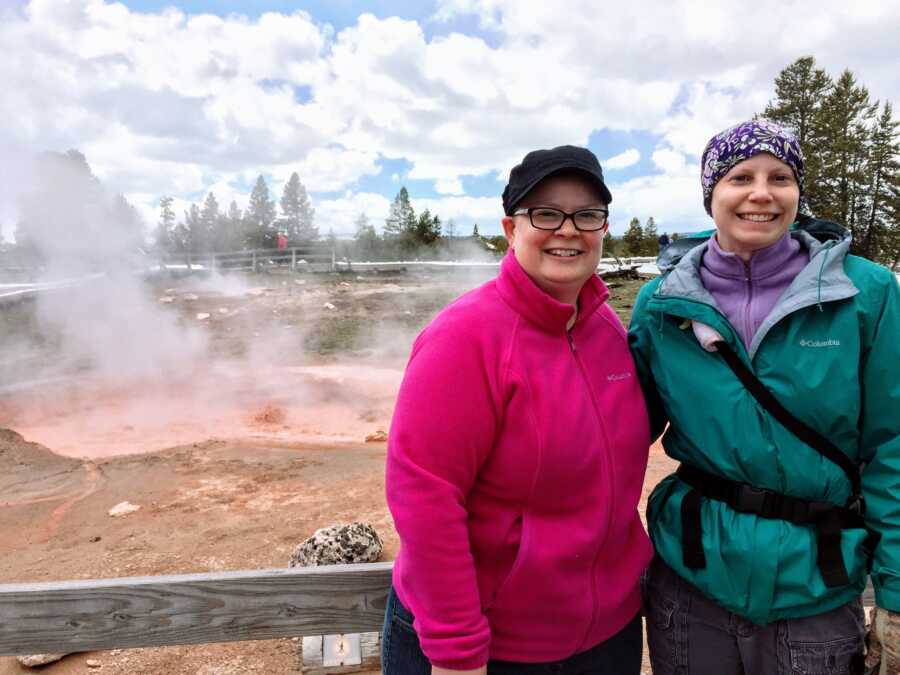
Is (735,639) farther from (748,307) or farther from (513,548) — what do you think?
(748,307)

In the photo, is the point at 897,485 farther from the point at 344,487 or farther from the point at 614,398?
the point at 344,487

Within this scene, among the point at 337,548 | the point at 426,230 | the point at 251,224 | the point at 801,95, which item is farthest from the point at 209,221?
the point at 337,548

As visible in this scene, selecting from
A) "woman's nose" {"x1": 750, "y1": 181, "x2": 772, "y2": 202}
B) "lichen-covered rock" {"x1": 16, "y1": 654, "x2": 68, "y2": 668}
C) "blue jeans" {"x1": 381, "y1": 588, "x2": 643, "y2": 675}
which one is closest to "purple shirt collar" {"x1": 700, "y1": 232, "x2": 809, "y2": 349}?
"woman's nose" {"x1": 750, "y1": 181, "x2": 772, "y2": 202}

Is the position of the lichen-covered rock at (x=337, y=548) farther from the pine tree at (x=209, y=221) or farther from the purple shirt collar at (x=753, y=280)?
the pine tree at (x=209, y=221)

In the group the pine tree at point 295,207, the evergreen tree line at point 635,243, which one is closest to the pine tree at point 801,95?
the evergreen tree line at point 635,243

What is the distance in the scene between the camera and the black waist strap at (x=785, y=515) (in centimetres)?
142

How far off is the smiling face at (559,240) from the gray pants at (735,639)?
83 cm

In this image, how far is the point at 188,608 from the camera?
6.32 ft

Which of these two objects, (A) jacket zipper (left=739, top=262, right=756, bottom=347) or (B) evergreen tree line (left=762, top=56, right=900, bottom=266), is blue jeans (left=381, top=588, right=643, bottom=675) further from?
(B) evergreen tree line (left=762, top=56, right=900, bottom=266)

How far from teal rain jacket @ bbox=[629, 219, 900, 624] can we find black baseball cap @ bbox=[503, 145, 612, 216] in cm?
39

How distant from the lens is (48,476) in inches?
279

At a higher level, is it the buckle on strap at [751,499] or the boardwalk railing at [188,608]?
the buckle on strap at [751,499]

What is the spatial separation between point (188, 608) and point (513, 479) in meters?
1.21

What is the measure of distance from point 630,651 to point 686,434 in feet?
1.83
